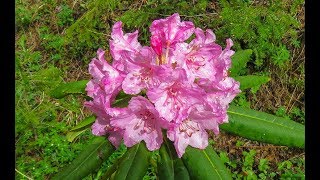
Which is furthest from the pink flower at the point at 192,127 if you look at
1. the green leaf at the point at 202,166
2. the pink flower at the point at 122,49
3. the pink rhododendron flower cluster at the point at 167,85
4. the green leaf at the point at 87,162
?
the green leaf at the point at 87,162

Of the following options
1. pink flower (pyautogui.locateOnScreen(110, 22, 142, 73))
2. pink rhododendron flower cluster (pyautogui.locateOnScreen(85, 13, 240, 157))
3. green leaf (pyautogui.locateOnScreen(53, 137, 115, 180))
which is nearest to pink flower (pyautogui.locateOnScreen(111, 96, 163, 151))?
pink rhododendron flower cluster (pyautogui.locateOnScreen(85, 13, 240, 157))

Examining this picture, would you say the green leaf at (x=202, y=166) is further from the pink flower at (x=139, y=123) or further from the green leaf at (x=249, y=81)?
the green leaf at (x=249, y=81)

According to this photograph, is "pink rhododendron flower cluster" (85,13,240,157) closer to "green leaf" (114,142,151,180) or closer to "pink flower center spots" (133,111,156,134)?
"pink flower center spots" (133,111,156,134)

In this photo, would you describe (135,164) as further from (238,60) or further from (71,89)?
(238,60)

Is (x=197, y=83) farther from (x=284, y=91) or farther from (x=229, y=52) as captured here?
(x=284, y=91)

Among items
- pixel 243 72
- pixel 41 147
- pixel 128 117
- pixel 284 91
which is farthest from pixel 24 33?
pixel 128 117

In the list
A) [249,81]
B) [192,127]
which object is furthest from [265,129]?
[192,127]
